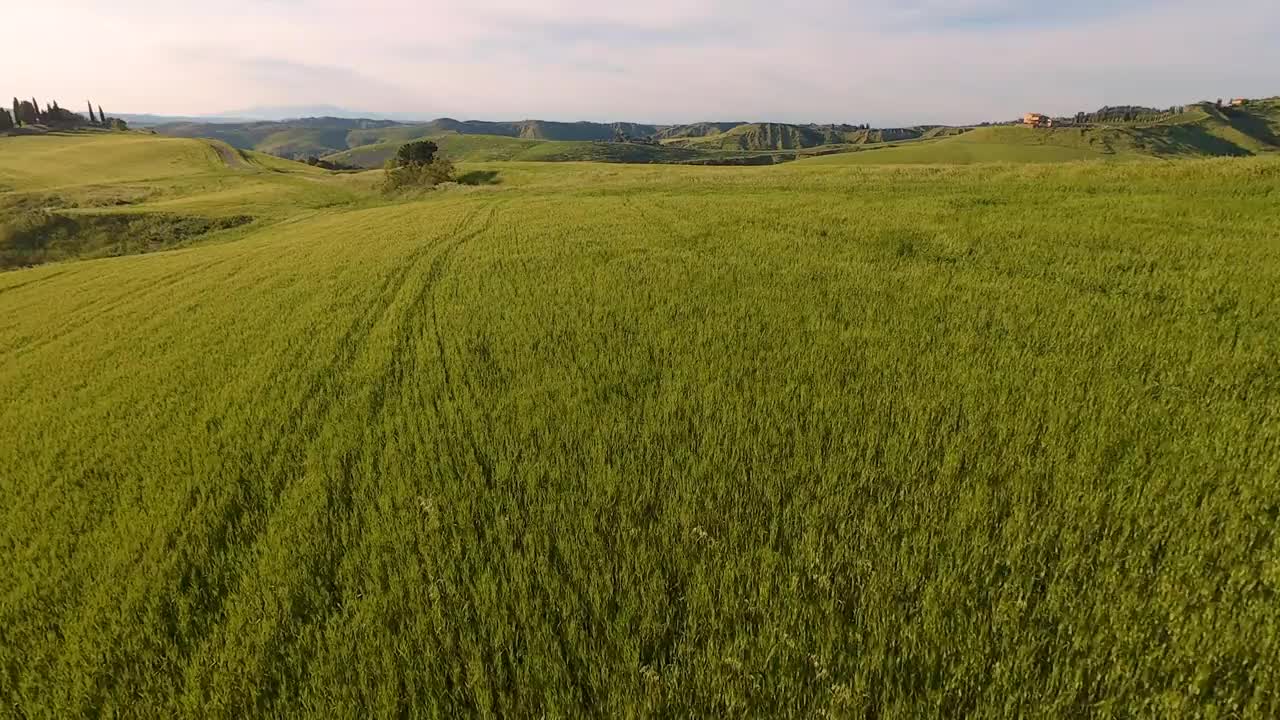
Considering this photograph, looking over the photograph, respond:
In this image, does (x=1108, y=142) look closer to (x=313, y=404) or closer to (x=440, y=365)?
(x=440, y=365)

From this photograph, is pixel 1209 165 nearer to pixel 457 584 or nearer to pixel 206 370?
pixel 457 584

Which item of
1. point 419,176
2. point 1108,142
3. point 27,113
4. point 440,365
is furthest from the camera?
point 1108,142

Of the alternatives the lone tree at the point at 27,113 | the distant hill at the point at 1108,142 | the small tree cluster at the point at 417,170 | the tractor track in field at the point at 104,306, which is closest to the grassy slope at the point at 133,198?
the small tree cluster at the point at 417,170

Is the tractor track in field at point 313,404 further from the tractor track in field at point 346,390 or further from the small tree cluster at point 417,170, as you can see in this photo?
the small tree cluster at point 417,170

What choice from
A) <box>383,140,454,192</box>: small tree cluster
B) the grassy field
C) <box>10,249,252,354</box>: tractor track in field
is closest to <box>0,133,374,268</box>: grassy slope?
<box>383,140,454,192</box>: small tree cluster

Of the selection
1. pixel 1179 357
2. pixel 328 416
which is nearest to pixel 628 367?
pixel 328 416

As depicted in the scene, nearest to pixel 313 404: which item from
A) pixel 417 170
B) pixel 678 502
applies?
pixel 678 502

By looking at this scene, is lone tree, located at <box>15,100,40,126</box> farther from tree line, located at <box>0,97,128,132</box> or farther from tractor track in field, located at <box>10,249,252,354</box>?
tractor track in field, located at <box>10,249,252,354</box>
